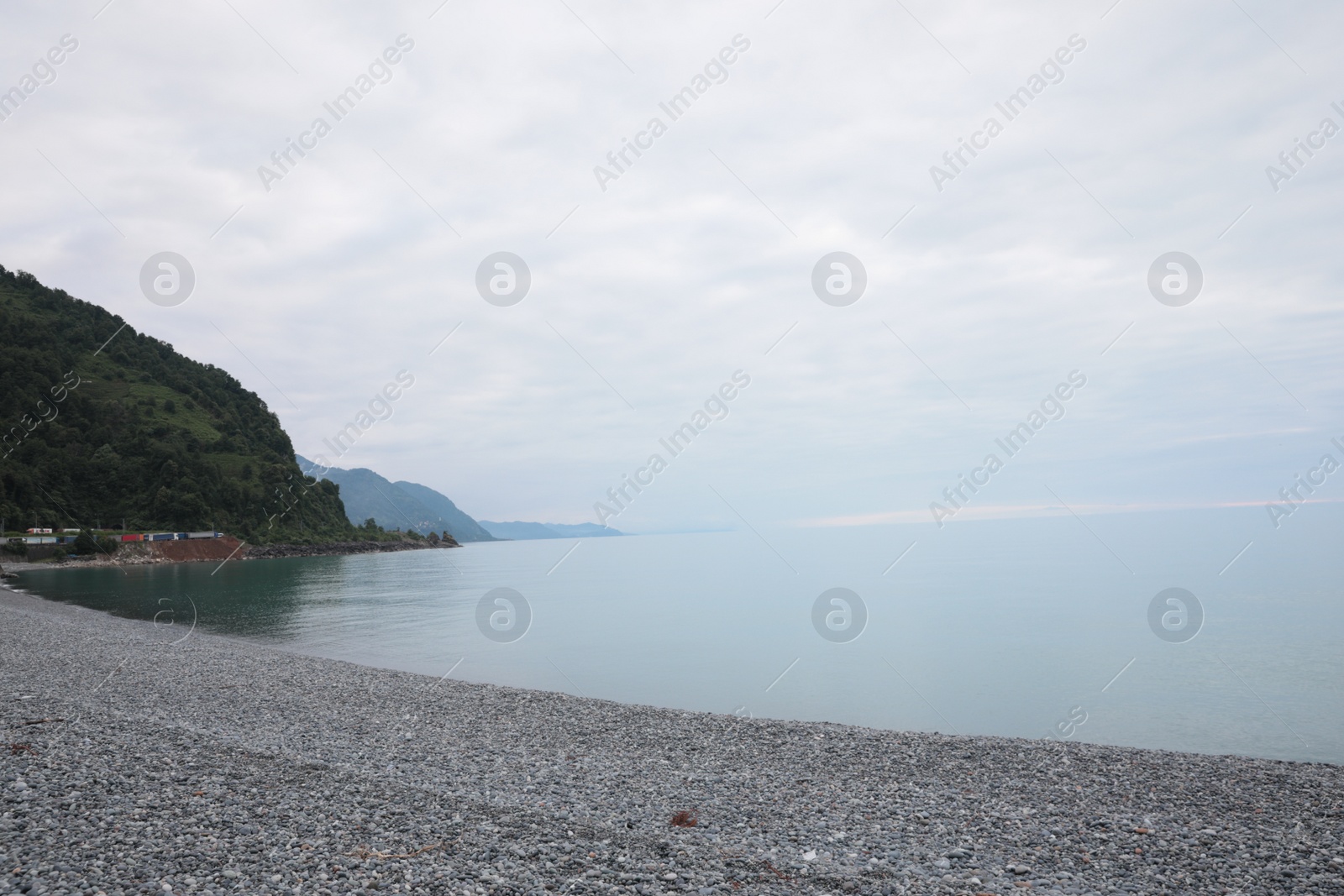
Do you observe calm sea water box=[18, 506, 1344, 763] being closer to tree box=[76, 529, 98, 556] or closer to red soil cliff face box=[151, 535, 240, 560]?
tree box=[76, 529, 98, 556]

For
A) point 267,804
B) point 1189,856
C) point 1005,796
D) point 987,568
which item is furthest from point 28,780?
point 987,568

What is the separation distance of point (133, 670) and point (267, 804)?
16.6 meters

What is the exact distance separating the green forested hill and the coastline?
139 m

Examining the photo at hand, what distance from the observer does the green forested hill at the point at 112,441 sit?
4968 inches

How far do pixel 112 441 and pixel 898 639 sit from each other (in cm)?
15368

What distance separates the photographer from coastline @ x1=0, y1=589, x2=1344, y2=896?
7551mm

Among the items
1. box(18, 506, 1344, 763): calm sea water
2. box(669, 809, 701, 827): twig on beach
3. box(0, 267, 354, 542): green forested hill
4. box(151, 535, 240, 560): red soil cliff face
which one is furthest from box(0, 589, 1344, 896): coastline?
box(0, 267, 354, 542): green forested hill

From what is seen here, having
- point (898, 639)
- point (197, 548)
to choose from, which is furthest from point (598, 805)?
point (197, 548)

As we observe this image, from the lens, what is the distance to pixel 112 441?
136500 millimetres

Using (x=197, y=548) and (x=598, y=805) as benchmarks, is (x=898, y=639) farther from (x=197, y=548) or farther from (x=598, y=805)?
(x=197, y=548)

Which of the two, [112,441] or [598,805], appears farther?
[112,441]

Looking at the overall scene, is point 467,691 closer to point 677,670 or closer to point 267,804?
point 677,670

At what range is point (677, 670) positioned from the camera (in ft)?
93.4

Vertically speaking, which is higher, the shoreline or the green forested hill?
the green forested hill
